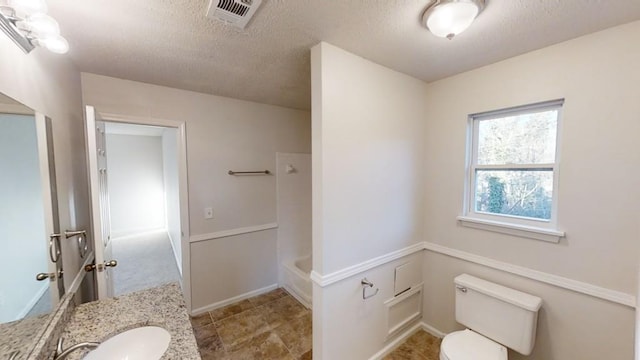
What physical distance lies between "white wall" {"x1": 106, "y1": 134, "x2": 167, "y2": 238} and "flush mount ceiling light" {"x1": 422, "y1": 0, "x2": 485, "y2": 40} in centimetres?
644

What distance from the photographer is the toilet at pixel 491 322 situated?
1.49m

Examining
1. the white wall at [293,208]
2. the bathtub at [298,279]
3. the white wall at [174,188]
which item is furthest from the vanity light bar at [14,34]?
the bathtub at [298,279]

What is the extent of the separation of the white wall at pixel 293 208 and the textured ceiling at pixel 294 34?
1.30 m

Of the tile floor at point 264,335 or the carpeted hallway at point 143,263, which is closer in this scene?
the tile floor at point 264,335

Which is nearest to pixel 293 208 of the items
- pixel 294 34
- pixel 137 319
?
pixel 137 319

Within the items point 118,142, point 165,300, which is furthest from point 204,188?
point 118,142

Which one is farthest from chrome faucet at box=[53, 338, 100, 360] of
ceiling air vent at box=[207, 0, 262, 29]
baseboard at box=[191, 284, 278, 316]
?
baseboard at box=[191, 284, 278, 316]

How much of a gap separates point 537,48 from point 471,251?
4.90 feet

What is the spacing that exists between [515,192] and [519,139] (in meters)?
0.39

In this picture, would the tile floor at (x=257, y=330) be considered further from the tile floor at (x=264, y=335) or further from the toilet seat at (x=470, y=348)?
the toilet seat at (x=470, y=348)

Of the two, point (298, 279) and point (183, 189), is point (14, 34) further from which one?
point (298, 279)

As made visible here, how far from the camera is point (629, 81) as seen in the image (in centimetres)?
126

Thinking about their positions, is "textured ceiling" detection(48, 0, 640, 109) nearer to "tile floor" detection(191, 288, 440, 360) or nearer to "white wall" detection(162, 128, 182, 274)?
"white wall" detection(162, 128, 182, 274)

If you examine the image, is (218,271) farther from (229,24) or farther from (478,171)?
(478,171)
